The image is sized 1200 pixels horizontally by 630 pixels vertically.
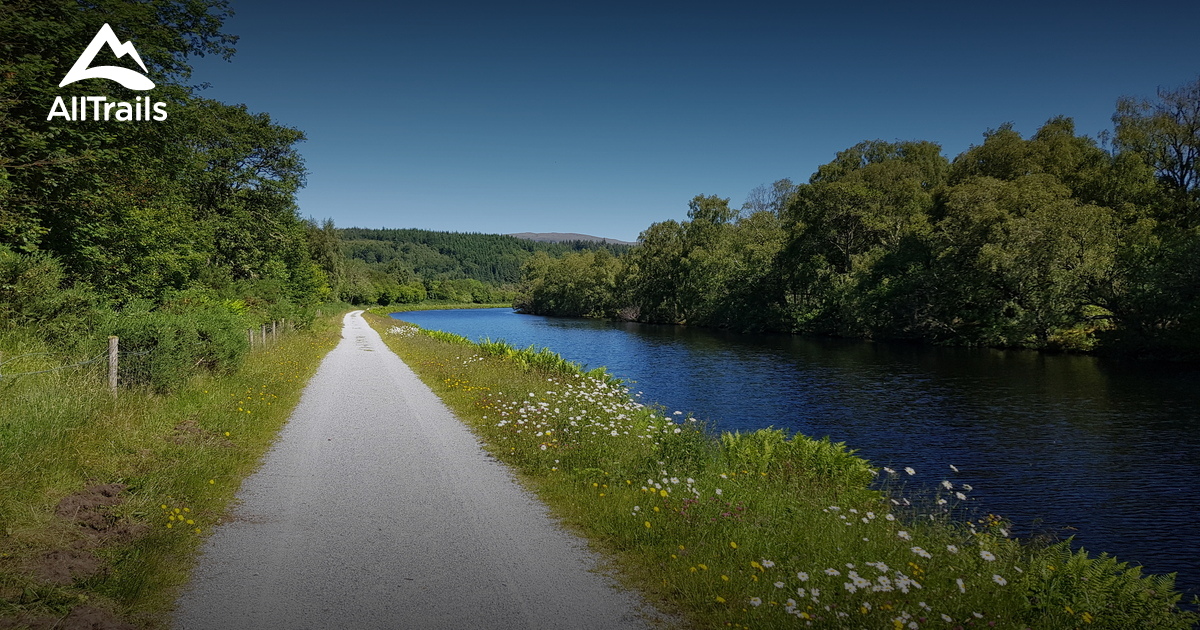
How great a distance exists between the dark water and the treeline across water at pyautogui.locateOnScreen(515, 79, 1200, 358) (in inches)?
186

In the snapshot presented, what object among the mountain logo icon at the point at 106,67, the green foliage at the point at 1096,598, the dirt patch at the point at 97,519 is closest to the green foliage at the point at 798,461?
the green foliage at the point at 1096,598

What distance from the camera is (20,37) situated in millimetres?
12781

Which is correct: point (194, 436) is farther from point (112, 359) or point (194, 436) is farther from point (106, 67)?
point (106, 67)

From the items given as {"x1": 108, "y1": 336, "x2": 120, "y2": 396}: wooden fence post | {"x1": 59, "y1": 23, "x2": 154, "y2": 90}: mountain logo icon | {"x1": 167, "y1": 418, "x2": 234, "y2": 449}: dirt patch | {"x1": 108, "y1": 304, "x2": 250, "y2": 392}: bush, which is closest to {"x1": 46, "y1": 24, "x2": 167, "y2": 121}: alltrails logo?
{"x1": 59, "y1": 23, "x2": 154, "y2": 90}: mountain logo icon

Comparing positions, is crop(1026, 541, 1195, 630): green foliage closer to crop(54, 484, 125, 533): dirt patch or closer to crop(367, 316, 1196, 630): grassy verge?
crop(367, 316, 1196, 630): grassy verge

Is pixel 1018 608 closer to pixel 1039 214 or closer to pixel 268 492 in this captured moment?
pixel 268 492

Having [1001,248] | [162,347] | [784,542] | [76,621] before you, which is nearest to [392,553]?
[76,621]

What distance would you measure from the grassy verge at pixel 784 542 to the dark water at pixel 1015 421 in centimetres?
183

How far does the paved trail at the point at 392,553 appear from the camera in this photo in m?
4.55

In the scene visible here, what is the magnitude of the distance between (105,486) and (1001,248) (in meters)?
46.1

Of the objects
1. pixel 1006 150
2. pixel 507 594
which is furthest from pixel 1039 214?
pixel 507 594

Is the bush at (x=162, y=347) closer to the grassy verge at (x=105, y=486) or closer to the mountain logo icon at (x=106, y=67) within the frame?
the grassy verge at (x=105, y=486)

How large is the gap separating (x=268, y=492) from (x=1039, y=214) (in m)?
45.5

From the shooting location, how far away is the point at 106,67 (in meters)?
14.2
